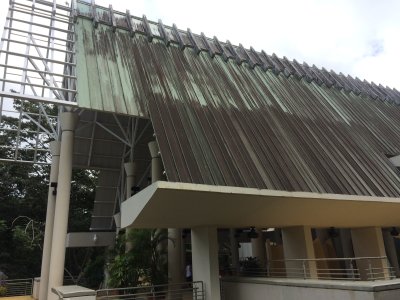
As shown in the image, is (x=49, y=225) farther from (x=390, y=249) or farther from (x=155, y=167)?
(x=390, y=249)

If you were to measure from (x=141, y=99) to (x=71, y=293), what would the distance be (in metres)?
6.98

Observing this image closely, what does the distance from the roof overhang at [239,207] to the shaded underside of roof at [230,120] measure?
0.37 metres

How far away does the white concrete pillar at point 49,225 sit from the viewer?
54.4 ft

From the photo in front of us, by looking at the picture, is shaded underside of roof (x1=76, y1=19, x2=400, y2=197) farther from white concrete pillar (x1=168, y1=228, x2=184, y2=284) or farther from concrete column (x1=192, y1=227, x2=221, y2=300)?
white concrete pillar (x1=168, y1=228, x2=184, y2=284)

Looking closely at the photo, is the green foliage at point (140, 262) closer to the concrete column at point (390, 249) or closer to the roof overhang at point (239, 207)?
the roof overhang at point (239, 207)

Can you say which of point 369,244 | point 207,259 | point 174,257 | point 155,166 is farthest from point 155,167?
point 369,244

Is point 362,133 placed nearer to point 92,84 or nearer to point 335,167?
point 335,167

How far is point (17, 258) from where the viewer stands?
111 feet

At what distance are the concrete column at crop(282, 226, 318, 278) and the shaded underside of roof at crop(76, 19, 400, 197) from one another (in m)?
3.02

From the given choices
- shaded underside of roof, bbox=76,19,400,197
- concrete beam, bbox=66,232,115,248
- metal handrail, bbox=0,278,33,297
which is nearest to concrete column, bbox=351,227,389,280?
shaded underside of roof, bbox=76,19,400,197

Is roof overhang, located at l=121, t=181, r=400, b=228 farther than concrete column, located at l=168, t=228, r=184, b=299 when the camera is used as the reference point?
No

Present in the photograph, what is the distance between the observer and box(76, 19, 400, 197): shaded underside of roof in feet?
38.6

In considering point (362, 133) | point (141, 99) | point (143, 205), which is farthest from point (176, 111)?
point (362, 133)

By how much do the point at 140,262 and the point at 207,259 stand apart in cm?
362
